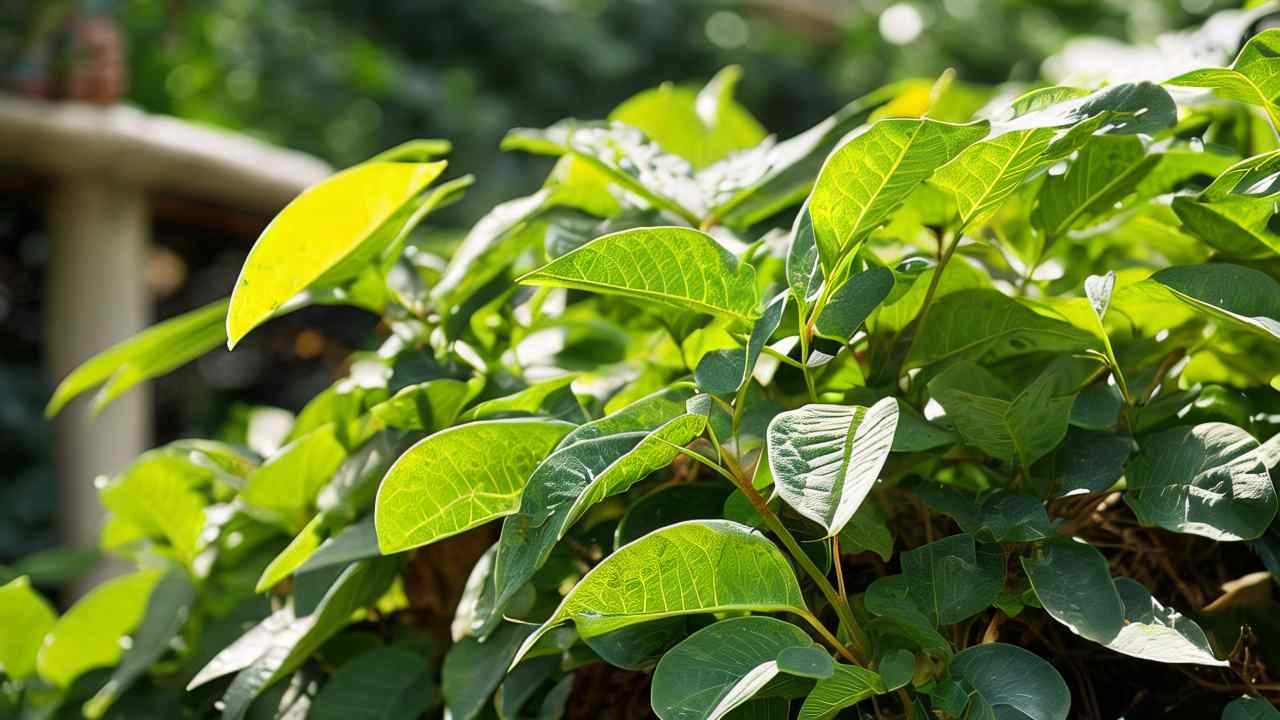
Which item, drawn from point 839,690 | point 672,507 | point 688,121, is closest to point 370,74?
point 688,121

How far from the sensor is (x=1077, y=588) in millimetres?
320

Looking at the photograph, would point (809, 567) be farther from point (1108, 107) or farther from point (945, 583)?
point (1108, 107)

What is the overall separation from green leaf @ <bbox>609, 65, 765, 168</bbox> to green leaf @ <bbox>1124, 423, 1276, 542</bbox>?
0.27 metres

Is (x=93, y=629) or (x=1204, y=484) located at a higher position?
(x=1204, y=484)

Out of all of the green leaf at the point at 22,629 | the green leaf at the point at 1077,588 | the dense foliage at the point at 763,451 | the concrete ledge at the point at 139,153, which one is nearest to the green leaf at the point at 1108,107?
the dense foliage at the point at 763,451

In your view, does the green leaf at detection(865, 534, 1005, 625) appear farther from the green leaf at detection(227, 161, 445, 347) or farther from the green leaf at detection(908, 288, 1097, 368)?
the green leaf at detection(227, 161, 445, 347)

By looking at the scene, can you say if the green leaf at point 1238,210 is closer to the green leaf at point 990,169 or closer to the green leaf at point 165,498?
the green leaf at point 990,169

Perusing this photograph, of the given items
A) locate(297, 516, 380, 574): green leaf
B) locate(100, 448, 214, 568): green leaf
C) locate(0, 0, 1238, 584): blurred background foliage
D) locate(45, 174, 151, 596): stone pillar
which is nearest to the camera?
locate(297, 516, 380, 574): green leaf

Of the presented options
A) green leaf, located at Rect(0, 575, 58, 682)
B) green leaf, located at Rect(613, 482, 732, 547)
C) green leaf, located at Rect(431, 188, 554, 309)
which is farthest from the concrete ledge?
green leaf, located at Rect(613, 482, 732, 547)

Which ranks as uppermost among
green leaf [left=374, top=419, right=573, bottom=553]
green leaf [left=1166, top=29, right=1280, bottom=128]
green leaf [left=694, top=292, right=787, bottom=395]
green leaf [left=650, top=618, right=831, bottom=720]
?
green leaf [left=1166, top=29, right=1280, bottom=128]

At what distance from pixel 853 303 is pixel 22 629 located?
0.42 metres

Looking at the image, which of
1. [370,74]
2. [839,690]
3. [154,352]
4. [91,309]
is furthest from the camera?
[370,74]

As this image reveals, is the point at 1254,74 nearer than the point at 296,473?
Yes

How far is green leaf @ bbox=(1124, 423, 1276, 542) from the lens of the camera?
0.32 meters
